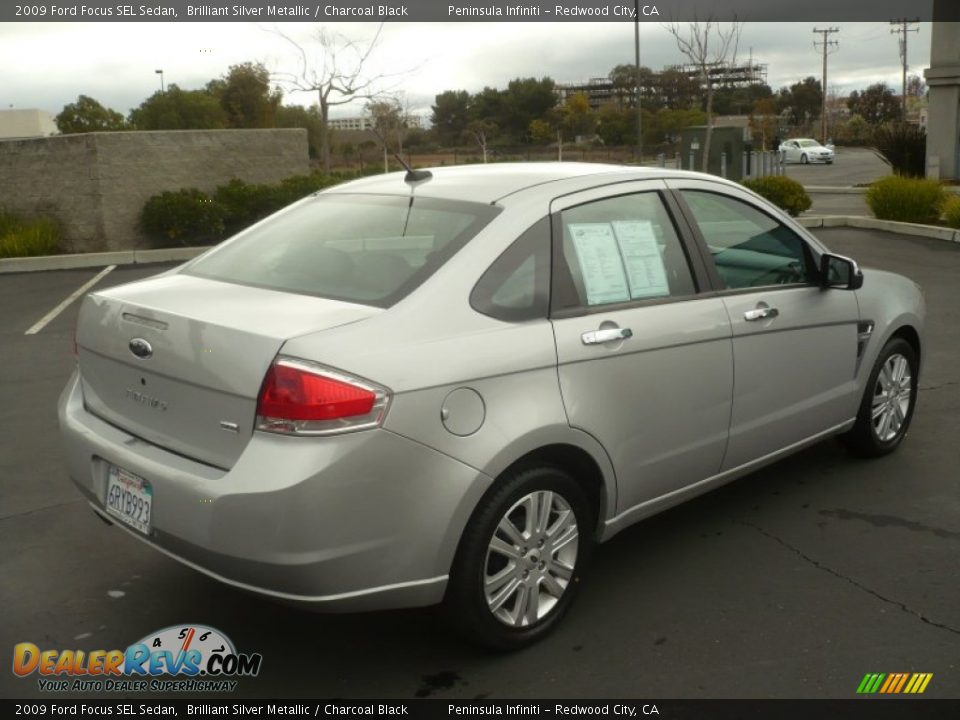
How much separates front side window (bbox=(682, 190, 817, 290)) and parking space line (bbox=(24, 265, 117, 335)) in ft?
25.0

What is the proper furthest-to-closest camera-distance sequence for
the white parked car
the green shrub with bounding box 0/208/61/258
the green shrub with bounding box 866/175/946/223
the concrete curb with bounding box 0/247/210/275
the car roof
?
the white parked car
the green shrub with bounding box 866/175/946/223
the green shrub with bounding box 0/208/61/258
the concrete curb with bounding box 0/247/210/275
the car roof

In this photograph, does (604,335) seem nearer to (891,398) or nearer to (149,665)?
(149,665)

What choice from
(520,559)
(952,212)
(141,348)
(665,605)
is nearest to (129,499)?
(141,348)

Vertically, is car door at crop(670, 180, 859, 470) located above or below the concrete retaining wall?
below

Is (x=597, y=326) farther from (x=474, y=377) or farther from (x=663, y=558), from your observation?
(x=663, y=558)

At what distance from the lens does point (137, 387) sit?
3.57 metres

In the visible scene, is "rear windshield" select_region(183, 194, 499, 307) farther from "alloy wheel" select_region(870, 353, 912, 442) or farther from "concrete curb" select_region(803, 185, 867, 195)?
"concrete curb" select_region(803, 185, 867, 195)

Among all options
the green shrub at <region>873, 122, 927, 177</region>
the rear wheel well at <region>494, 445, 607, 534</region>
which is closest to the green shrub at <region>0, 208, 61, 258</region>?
the rear wheel well at <region>494, 445, 607, 534</region>

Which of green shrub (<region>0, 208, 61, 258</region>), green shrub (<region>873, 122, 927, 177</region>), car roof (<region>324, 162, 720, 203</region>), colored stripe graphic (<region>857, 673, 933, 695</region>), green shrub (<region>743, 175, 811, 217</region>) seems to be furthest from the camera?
green shrub (<region>873, 122, 927, 177</region>)

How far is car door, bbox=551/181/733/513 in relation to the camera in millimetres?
3760

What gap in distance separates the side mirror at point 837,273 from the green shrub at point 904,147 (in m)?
22.4

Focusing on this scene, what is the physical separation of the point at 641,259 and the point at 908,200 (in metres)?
14.8

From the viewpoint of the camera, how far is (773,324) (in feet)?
15.1

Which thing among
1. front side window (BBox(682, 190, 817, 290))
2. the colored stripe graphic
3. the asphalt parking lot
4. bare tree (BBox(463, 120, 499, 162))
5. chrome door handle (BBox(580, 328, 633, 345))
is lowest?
the colored stripe graphic
